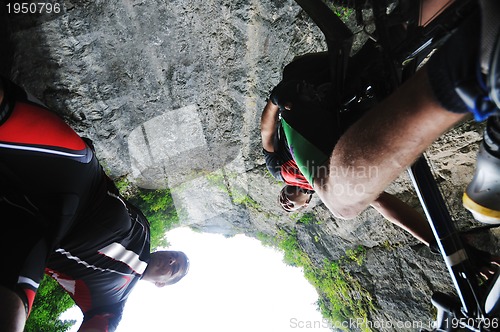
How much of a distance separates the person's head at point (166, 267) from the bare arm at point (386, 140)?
2960 mm

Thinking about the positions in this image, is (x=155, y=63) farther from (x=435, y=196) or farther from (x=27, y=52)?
(x=435, y=196)

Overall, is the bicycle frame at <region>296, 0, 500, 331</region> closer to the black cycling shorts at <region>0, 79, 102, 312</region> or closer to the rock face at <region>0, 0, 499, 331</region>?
the rock face at <region>0, 0, 499, 331</region>

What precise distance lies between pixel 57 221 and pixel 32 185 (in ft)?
1.00

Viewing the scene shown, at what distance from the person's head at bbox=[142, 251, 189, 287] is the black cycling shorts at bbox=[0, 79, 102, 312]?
1.65 meters

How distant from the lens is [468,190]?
1532 millimetres

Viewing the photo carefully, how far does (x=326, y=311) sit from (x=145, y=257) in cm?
376

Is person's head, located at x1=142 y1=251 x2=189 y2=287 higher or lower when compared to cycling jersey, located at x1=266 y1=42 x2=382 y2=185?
lower

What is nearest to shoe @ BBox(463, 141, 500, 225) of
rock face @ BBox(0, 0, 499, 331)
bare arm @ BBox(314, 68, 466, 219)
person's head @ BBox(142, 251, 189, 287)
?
bare arm @ BBox(314, 68, 466, 219)

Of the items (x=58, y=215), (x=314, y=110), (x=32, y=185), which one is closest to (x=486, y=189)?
(x=314, y=110)

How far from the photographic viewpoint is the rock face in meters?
3.02

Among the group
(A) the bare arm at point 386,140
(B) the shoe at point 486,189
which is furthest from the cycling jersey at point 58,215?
(B) the shoe at point 486,189

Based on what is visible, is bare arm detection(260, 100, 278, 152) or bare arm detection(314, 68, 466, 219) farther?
bare arm detection(260, 100, 278, 152)

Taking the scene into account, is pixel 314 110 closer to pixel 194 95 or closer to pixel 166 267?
pixel 194 95

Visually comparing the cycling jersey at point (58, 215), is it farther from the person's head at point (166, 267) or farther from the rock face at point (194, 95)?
the rock face at point (194, 95)
